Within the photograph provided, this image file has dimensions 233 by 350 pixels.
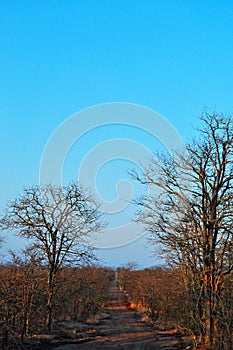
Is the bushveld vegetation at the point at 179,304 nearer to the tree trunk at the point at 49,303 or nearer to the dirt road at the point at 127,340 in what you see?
the dirt road at the point at 127,340

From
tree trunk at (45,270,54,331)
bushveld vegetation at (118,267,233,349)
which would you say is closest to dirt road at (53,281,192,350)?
bushveld vegetation at (118,267,233,349)

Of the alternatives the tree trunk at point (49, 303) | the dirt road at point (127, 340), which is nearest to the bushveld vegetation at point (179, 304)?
the dirt road at point (127, 340)

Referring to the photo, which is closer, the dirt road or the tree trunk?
the dirt road

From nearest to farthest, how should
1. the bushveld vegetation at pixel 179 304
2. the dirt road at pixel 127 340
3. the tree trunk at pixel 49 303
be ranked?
the bushveld vegetation at pixel 179 304
the dirt road at pixel 127 340
the tree trunk at pixel 49 303

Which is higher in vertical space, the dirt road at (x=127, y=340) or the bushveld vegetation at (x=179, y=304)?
the bushveld vegetation at (x=179, y=304)

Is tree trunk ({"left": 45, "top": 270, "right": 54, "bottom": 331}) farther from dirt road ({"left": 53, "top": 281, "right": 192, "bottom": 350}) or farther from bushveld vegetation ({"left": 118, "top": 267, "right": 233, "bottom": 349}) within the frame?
bushveld vegetation ({"left": 118, "top": 267, "right": 233, "bottom": 349})

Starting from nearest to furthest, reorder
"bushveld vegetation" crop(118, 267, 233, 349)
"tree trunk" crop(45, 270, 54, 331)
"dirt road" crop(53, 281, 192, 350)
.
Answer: "bushveld vegetation" crop(118, 267, 233, 349) → "dirt road" crop(53, 281, 192, 350) → "tree trunk" crop(45, 270, 54, 331)

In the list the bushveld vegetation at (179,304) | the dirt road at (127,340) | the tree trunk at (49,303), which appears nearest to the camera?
the bushveld vegetation at (179,304)

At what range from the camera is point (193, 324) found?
15.3 metres

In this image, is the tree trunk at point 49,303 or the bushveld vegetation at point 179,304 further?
the tree trunk at point 49,303

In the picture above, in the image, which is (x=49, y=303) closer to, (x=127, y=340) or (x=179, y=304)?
(x=127, y=340)

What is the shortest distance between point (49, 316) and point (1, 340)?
7.13m

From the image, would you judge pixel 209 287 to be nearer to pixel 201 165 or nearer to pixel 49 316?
pixel 201 165

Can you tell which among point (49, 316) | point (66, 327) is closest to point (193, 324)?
point (49, 316)
